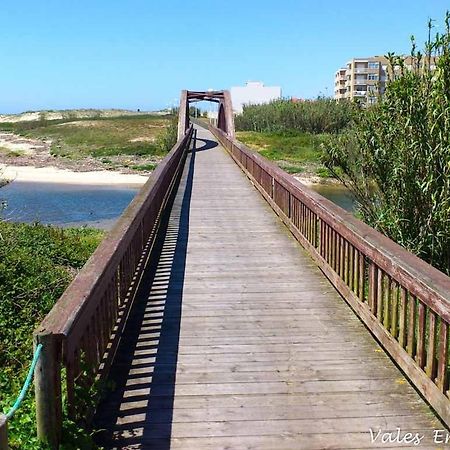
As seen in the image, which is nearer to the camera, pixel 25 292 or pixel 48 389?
pixel 48 389

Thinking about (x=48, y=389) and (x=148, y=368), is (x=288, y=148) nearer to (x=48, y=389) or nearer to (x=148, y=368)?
(x=148, y=368)

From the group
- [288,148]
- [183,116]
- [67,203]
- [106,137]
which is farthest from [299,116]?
[67,203]

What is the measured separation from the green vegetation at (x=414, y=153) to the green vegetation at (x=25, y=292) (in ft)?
13.5

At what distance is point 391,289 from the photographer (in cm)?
457

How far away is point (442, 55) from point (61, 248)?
32.0 ft

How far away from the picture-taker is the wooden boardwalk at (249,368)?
3455 millimetres

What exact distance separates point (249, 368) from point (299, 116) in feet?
178

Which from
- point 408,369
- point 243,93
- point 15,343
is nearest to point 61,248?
point 15,343

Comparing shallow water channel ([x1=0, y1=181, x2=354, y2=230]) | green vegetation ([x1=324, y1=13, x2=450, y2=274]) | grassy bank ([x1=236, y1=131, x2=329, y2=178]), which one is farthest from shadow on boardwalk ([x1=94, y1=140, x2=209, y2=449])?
grassy bank ([x1=236, y1=131, x2=329, y2=178])

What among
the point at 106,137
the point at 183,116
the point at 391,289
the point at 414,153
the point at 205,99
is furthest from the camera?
the point at 106,137

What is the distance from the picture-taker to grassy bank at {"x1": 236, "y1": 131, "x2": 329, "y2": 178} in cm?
4256

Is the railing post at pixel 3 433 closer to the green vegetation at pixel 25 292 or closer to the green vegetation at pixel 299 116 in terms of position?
the green vegetation at pixel 25 292

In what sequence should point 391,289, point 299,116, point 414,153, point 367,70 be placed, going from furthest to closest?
point 367,70 < point 299,116 < point 414,153 < point 391,289

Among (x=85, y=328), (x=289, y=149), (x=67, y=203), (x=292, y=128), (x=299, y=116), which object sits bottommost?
(x=67, y=203)
